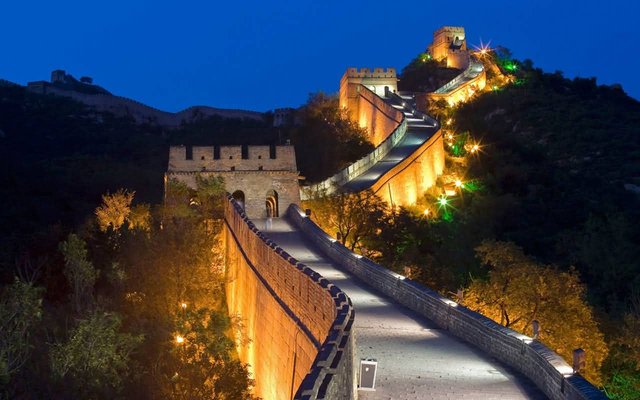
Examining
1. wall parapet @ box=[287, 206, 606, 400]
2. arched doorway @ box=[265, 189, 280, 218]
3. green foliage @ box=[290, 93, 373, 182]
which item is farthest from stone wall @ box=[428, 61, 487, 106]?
wall parapet @ box=[287, 206, 606, 400]

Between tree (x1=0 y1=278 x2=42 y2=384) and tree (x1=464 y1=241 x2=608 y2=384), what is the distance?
31.5ft

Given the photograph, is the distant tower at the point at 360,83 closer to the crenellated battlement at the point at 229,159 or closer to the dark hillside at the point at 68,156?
the dark hillside at the point at 68,156

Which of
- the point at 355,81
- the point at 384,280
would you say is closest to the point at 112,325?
the point at 384,280

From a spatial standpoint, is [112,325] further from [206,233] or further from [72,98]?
[72,98]

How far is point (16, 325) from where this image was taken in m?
17.7

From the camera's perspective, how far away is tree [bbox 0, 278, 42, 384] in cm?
1546

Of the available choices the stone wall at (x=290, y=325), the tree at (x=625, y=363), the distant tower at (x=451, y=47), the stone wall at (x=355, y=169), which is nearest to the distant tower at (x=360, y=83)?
the stone wall at (x=355, y=169)

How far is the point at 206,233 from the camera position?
86.3 feet

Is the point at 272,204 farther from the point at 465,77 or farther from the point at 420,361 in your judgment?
the point at 465,77

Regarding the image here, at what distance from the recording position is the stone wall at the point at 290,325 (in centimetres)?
884

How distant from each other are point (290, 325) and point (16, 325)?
6.52 metres

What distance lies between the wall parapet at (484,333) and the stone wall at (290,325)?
2.50 metres

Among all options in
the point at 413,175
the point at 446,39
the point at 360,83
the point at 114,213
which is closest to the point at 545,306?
the point at 114,213

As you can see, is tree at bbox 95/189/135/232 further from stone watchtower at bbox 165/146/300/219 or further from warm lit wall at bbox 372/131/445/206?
warm lit wall at bbox 372/131/445/206
